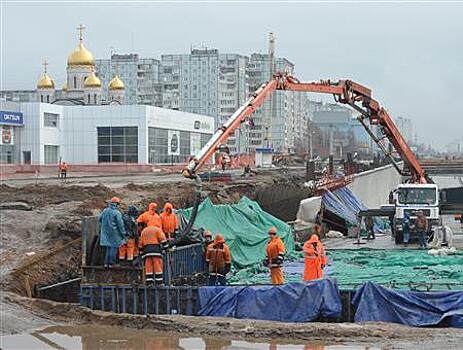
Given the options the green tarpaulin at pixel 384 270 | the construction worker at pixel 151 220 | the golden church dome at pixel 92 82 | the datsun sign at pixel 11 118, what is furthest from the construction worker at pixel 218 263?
the golden church dome at pixel 92 82

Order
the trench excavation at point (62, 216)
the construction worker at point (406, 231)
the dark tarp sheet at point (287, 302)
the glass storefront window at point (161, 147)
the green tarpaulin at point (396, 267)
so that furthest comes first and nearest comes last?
the glass storefront window at point (161, 147) < the construction worker at point (406, 231) < the green tarpaulin at point (396, 267) < the trench excavation at point (62, 216) < the dark tarp sheet at point (287, 302)

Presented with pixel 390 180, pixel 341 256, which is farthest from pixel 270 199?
pixel 390 180

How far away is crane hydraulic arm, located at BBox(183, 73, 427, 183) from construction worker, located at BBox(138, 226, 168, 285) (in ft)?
14.6

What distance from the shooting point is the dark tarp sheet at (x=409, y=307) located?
14.0m

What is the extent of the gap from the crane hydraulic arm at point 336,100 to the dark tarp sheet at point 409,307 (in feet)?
22.4

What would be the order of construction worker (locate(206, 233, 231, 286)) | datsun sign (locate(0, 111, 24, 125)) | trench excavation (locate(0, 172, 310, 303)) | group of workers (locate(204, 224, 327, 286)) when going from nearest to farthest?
group of workers (locate(204, 224, 327, 286)) → construction worker (locate(206, 233, 231, 286)) → trench excavation (locate(0, 172, 310, 303)) → datsun sign (locate(0, 111, 24, 125))

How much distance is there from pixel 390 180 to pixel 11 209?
49891 mm

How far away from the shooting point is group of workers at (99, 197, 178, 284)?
15.5 metres

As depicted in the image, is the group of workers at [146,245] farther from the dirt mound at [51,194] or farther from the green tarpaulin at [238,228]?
the dirt mound at [51,194]

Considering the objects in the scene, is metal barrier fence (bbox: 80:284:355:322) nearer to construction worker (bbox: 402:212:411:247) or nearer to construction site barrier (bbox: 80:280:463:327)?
construction site barrier (bbox: 80:280:463:327)

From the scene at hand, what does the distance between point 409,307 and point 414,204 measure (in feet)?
52.7

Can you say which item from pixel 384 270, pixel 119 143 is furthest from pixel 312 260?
pixel 119 143

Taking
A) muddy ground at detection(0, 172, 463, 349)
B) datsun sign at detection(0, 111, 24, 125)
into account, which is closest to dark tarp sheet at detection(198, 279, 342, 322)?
muddy ground at detection(0, 172, 463, 349)

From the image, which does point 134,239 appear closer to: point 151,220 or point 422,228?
point 151,220
